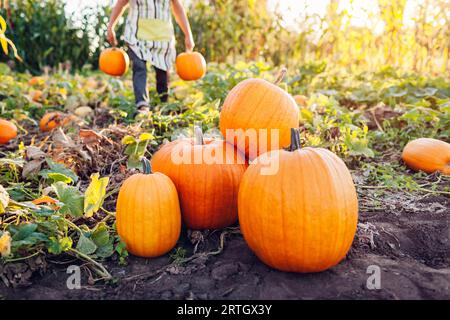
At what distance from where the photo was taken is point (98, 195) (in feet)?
6.64

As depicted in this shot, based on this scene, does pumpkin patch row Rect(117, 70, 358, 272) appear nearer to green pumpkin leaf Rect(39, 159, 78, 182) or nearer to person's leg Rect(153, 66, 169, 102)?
green pumpkin leaf Rect(39, 159, 78, 182)

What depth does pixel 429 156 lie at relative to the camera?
3006 mm

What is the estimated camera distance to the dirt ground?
5.35ft

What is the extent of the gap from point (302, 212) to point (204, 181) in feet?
1.84

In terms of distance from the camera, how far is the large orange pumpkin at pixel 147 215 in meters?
1.90

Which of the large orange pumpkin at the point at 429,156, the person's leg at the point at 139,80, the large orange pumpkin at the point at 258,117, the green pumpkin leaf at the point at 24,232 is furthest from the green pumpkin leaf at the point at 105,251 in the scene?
the person's leg at the point at 139,80

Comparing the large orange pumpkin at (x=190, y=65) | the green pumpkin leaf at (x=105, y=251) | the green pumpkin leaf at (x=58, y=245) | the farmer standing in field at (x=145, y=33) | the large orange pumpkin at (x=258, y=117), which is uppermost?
the farmer standing in field at (x=145, y=33)

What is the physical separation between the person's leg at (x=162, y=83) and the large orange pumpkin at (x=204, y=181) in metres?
2.28

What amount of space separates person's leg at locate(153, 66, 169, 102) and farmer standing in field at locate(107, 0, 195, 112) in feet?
0.34

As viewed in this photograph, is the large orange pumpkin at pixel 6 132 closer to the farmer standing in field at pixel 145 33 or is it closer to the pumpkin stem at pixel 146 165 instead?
the farmer standing in field at pixel 145 33

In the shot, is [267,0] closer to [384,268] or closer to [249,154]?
[249,154]

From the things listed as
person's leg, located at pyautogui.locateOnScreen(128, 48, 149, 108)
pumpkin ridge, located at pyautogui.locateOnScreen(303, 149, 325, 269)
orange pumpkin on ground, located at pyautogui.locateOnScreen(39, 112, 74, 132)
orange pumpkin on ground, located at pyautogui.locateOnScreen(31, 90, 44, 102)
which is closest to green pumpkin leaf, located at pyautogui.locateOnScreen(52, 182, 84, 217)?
pumpkin ridge, located at pyautogui.locateOnScreen(303, 149, 325, 269)

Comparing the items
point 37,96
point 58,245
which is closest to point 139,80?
point 37,96

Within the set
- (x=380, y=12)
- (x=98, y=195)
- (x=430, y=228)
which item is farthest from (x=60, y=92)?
(x=380, y=12)
